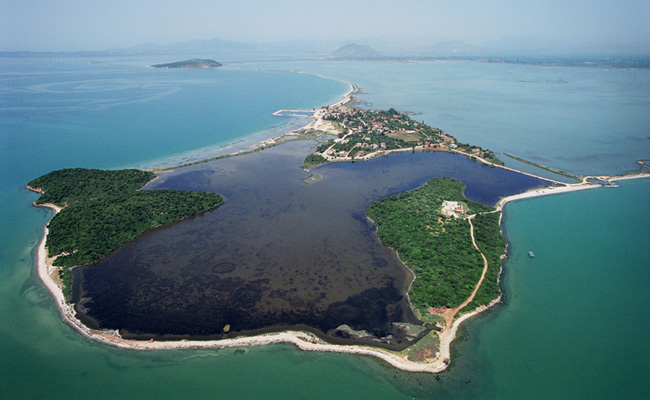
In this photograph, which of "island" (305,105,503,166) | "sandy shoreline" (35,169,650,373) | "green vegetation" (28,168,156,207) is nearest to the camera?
"sandy shoreline" (35,169,650,373)

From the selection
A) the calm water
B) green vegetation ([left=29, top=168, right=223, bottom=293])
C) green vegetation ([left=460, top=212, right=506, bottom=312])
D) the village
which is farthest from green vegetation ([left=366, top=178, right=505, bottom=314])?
the calm water

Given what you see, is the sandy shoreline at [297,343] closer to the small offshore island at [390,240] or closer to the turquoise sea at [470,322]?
the small offshore island at [390,240]

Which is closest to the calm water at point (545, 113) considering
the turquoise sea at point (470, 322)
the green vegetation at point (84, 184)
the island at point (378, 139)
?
the turquoise sea at point (470, 322)

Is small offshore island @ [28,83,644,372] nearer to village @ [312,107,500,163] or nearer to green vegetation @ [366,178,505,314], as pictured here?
green vegetation @ [366,178,505,314]

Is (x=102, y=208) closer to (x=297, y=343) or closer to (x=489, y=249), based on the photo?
(x=297, y=343)

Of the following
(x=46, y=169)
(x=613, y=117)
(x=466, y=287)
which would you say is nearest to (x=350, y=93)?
(x=613, y=117)

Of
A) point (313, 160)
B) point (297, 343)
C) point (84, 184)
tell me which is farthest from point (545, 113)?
point (84, 184)
